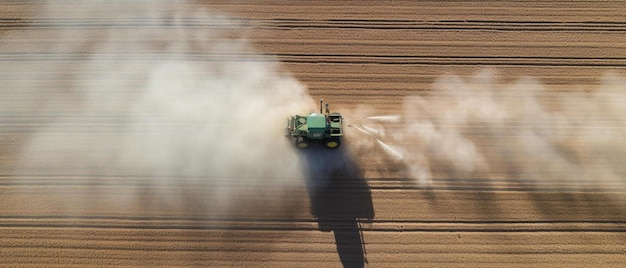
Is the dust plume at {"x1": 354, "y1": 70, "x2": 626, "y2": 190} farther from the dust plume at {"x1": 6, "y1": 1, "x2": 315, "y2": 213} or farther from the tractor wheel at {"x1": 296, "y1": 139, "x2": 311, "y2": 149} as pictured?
the dust plume at {"x1": 6, "y1": 1, "x2": 315, "y2": 213}

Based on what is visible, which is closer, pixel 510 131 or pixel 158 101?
pixel 510 131

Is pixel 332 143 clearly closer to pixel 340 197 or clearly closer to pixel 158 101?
pixel 340 197

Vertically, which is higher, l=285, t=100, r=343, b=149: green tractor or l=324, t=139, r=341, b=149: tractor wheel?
l=285, t=100, r=343, b=149: green tractor

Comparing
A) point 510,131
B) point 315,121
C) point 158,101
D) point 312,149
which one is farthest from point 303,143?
point 510,131

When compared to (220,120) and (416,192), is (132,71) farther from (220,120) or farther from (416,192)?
(416,192)

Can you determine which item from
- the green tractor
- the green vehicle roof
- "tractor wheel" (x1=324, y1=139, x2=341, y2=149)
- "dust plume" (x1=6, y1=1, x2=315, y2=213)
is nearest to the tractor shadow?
"tractor wheel" (x1=324, y1=139, x2=341, y2=149)

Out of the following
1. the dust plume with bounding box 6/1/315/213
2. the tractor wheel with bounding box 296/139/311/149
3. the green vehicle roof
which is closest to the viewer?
the green vehicle roof

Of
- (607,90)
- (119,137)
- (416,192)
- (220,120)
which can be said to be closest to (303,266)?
(416,192)

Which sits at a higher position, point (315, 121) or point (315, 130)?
point (315, 121)

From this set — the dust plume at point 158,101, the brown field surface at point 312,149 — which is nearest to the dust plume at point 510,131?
the brown field surface at point 312,149
